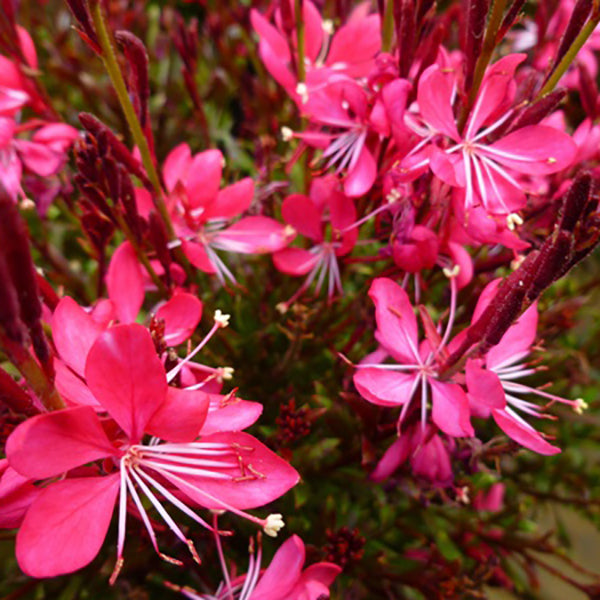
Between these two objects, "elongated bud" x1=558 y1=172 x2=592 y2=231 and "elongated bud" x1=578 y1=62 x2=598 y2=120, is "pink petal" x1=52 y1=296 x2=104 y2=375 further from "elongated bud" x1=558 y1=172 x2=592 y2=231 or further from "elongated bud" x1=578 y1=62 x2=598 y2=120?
"elongated bud" x1=578 y1=62 x2=598 y2=120

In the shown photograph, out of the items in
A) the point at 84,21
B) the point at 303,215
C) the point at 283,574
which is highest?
the point at 84,21

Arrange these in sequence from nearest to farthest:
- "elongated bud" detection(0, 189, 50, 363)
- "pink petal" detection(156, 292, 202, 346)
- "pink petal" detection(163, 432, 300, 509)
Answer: "elongated bud" detection(0, 189, 50, 363) → "pink petal" detection(163, 432, 300, 509) → "pink petal" detection(156, 292, 202, 346)

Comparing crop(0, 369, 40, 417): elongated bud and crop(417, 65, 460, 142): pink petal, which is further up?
crop(417, 65, 460, 142): pink petal

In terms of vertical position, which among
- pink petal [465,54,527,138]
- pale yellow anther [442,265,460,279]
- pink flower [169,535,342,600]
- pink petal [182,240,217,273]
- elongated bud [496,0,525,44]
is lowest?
pink flower [169,535,342,600]

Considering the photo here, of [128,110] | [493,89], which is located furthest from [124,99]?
[493,89]

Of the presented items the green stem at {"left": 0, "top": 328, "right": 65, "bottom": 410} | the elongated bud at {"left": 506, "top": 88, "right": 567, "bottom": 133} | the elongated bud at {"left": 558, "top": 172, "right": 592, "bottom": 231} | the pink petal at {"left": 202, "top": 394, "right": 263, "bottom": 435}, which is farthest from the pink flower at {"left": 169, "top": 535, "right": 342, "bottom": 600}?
the elongated bud at {"left": 506, "top": 88, "right": 567, "bottom": 133}

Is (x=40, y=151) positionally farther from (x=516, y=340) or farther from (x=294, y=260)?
(x=516, y=340)

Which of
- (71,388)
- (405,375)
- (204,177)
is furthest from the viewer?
(204,177)
